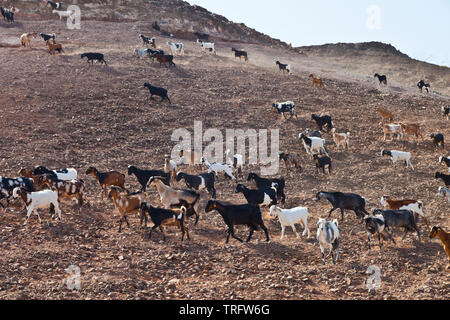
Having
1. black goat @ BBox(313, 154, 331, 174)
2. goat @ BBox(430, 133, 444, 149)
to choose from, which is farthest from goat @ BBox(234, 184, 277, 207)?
goat @ BBox(430, 133, 444, 149)

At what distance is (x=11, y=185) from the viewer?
1490 cm

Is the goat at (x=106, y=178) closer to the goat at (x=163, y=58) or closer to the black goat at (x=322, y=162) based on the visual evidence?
the black goat at (x=322, y=162)

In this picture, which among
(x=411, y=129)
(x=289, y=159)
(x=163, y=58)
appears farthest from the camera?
(x=163, y=58)

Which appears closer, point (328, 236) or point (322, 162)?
point (328, 236)

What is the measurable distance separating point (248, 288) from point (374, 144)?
1531 cm

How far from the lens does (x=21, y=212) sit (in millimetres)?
14320

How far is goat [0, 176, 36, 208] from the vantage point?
578 inches

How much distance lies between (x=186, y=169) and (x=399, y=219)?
884 centimetres

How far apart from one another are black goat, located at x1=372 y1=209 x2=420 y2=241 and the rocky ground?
1.51ft

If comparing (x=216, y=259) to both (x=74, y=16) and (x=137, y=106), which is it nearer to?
(x=137, y=106)

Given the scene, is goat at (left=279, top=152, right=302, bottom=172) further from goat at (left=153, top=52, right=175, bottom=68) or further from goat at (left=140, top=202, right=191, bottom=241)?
goat at (left=153, top=52, right=175, bottom=68)

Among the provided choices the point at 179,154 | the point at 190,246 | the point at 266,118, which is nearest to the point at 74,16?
the point at 266,118

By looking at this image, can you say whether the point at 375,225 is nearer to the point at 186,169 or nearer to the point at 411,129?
the point at 186,169

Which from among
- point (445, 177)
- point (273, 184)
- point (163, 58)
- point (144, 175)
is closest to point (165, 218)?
point (144, 175)
